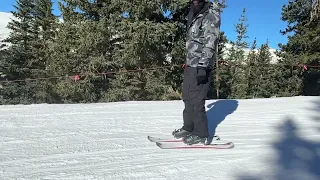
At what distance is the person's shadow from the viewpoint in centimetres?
455

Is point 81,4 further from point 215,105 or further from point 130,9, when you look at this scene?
point 215,105

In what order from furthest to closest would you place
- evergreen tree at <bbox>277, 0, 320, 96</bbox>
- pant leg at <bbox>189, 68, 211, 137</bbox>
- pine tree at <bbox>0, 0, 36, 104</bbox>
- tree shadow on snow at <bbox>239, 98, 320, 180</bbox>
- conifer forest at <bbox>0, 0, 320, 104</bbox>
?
pine tree at <bbox>0, 0, 36, 104</bbox> → evergreen tree at <bbox>277, 0, 320, 96</bbox> → conifer forest at <bbox>0, 0, 320, 104</bbox> → pant leg at <bbox>189, 68, 211, 137</bbox> → tree shadow on snow at <bbox>239, 98, 320, 180</bbox>

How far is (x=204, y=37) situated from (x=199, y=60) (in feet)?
0.82

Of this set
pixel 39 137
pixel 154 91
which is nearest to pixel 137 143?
pixel 39 137

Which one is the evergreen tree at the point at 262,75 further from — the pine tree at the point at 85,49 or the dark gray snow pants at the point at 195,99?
the dark gray snow pants at the point at 195,99

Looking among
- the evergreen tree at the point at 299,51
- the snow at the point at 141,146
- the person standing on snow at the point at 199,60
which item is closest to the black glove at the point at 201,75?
the person standing on snow at the point at 199,60

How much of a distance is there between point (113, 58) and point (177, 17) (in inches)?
153

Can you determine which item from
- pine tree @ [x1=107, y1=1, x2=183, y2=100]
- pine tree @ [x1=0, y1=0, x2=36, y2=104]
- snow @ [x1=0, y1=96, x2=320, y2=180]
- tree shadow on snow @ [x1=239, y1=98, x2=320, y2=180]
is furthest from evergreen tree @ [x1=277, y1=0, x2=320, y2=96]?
pine tree @ [x1=0, y1=0, x2=36, y2=104]

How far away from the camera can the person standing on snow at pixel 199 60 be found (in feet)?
10.1

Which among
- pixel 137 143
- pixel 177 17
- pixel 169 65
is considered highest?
pixel 177 17

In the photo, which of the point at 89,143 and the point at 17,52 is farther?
the point at 17,52

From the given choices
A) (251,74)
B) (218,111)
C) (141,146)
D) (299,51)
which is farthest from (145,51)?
(141,146)

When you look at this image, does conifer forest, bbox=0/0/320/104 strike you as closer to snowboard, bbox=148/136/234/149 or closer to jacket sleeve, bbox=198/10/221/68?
snowboard, bbox=148/136/234/149

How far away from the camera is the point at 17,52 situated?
19.6 metres
